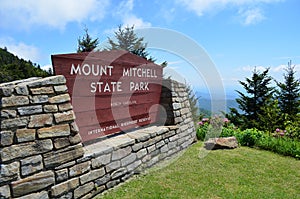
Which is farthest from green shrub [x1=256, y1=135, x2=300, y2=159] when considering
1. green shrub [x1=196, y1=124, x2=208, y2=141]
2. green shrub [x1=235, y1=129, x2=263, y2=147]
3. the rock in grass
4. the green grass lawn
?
green shrub [x1=196, y1=124, x2=208, y2=141]

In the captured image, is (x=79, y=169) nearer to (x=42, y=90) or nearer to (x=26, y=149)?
(x=26, y=149)

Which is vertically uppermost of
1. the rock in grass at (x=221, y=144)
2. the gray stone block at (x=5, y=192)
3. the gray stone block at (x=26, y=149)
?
the gray stone block at (x=26, y=149)

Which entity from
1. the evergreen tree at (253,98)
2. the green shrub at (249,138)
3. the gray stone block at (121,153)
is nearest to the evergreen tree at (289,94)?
the evergreen tree at (253,98)

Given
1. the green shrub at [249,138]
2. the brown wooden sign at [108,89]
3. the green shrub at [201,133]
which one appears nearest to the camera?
the brown wooden sign at [108,89]

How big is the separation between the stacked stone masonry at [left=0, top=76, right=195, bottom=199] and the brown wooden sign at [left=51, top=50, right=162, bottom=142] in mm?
336

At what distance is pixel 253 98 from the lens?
13594 mm

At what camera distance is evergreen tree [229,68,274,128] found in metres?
13.3

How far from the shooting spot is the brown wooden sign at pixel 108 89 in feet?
11.5

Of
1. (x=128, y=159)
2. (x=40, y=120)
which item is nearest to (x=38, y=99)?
(x=40, y=120)

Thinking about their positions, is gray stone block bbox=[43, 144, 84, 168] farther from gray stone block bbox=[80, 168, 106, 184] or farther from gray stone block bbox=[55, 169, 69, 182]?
gray stone block bbox=[80, 168, 106, 184]

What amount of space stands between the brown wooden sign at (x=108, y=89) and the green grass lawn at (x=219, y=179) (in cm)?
108

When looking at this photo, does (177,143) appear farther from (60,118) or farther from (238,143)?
(60,118)

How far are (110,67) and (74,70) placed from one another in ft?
2.55

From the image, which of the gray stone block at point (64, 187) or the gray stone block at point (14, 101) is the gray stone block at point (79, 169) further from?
the gray stone block at point (14, 101)
